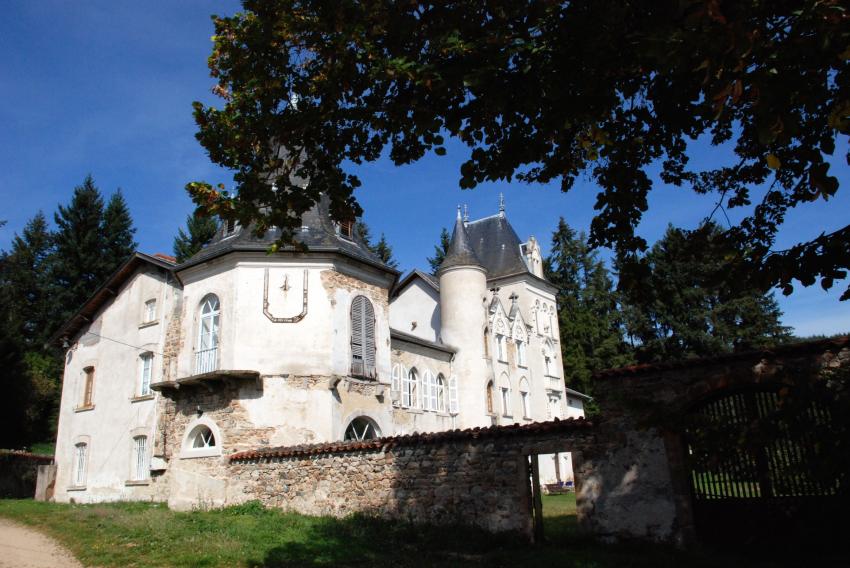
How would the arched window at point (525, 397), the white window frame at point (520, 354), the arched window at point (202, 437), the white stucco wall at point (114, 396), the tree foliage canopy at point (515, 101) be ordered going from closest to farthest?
the tree foliage canopy at point (515, 101) → the arched window at point (202, 437) → the white stucco wall at point (114, 396) → the arched window at point (525, 397) → the white window frame at point (520, 354)

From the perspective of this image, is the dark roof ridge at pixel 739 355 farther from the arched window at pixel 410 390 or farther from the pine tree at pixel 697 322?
the pine tree at pixel 697 322

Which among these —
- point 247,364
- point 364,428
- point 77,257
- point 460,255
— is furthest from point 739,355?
point 77,257

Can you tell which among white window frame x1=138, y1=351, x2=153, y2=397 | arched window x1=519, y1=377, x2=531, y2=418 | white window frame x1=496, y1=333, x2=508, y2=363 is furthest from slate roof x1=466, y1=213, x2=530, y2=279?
white window frame x1=138, y1=351, x2=153, y2=397

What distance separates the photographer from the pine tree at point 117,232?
154ft

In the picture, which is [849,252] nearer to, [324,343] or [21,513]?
[324,343]

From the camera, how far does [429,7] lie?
265 inches

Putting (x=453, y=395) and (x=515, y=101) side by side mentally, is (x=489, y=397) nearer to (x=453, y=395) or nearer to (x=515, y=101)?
(x=453, y=395)

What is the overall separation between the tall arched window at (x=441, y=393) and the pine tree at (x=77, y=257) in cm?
2982

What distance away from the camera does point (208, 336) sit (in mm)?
19406

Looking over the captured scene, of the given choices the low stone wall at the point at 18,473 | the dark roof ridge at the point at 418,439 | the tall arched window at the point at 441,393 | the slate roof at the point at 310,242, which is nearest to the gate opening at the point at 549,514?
the dark roof ridge at the point at 418,439

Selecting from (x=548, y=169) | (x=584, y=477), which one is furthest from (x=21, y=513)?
(x=548, y=169)

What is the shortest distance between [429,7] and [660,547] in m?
8.61

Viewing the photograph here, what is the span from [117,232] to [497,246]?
95.3ft

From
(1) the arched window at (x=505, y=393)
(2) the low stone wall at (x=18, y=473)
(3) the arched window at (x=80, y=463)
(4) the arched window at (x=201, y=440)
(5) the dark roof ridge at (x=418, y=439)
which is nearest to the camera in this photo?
(5) the dark roof ridge at (x=418, y=439)
